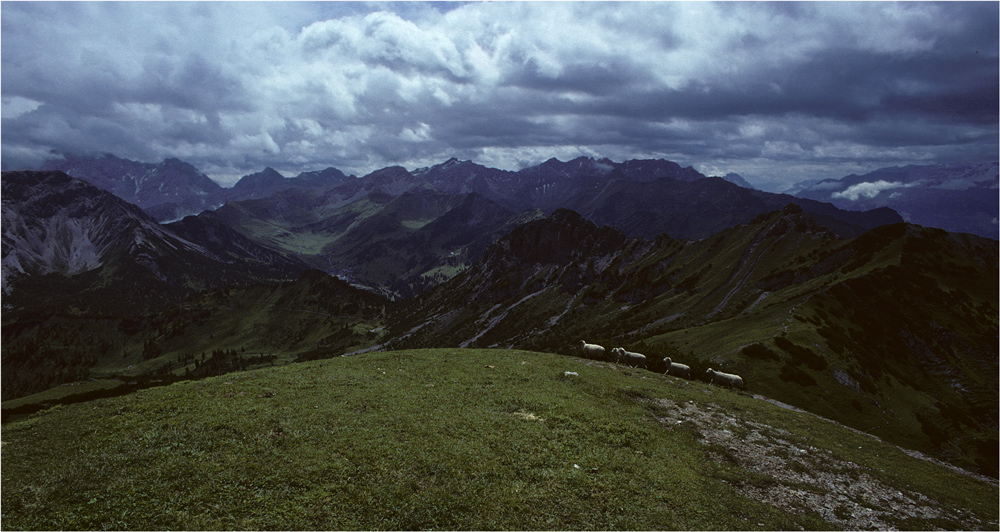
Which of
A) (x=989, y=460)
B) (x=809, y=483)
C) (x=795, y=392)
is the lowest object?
(x=989, y=460)

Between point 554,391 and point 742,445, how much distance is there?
13225 mm

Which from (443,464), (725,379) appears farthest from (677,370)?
(443,464)

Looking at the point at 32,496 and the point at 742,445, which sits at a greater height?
the point at 32,496

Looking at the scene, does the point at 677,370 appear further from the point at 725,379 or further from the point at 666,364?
the point at 725,379

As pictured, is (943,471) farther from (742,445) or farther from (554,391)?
(554,391)

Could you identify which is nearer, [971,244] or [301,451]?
[301,451]

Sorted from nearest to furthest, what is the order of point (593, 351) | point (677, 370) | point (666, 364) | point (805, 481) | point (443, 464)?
point (443, 464), point (805, 481), point (677, 370), point (666, 364), point (593, 351)

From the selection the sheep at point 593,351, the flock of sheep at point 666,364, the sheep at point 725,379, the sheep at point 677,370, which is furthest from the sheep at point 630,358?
the sheep at point 725,379

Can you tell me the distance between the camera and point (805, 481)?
24922 mm

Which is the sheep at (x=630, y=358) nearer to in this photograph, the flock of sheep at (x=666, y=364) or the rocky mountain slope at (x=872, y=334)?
the flock of sheep at (x=666, y=364)

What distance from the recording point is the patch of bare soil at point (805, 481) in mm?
22359

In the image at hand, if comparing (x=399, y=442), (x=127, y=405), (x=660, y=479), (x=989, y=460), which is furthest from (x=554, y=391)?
(x=989, y=460)

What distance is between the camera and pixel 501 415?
90.3 feet

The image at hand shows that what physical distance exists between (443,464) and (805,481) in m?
21.5
